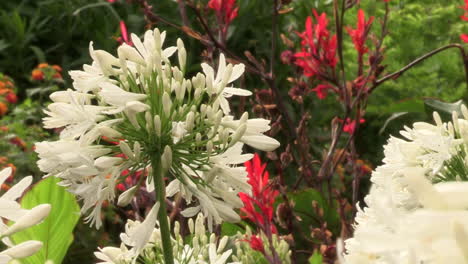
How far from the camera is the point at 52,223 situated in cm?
130

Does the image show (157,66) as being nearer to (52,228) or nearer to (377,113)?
(52,228)

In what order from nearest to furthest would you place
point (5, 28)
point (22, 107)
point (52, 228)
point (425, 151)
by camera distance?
point (425, 151) < point (52, 228) < point (22, 107) < point (5, 28)

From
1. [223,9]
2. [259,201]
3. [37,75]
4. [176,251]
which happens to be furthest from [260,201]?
[37,75]

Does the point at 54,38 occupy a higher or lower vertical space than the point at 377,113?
higher

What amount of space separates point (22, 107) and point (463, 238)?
259cm

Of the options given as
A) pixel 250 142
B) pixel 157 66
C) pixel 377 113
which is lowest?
pixel 377 113

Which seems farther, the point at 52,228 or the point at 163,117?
the point at 52,228

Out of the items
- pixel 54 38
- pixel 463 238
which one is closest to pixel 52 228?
pixel 463 238

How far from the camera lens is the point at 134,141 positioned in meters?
0.83

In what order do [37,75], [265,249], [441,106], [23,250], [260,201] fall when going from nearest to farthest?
[23,250] < [265,249] < [260,201] < [441,106] < [37,75]

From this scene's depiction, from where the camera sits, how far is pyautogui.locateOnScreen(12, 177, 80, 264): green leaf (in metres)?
1.28

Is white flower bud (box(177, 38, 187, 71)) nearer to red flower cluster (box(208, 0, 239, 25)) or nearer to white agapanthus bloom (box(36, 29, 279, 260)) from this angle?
white agapanthus bloom (box(36, 29, 279, 260))

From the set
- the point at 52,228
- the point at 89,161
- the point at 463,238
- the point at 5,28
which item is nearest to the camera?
the point at 463,238

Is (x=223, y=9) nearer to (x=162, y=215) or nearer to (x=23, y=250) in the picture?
(x=162, y=215)
